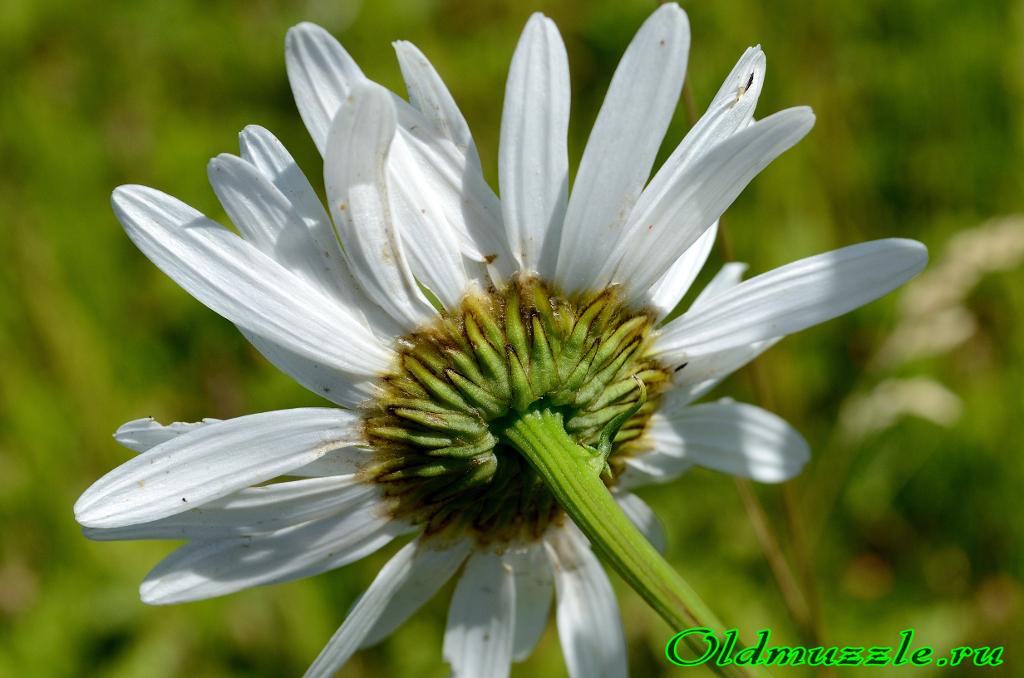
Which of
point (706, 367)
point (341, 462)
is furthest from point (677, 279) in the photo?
point (341, 462)

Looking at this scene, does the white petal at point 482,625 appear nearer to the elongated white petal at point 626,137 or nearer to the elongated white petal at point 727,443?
the elongated white petal at point 727,443

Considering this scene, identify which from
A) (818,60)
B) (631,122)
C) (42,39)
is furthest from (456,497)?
(42,39)

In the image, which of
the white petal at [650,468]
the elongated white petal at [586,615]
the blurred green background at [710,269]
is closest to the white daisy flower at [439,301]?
the white petal at [650,468]

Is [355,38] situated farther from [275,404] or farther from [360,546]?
[360,546]

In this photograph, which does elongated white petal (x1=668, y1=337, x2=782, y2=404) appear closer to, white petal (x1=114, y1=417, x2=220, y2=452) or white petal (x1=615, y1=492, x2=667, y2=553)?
white petal (x1=615, y1=492, x2=667, y2=553)

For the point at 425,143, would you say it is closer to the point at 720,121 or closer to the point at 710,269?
the point at 720,121

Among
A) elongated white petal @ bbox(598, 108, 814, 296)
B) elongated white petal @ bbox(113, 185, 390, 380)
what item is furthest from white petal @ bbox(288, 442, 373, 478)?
elongated white petal @ bbox(598, 108, 814, 296)
